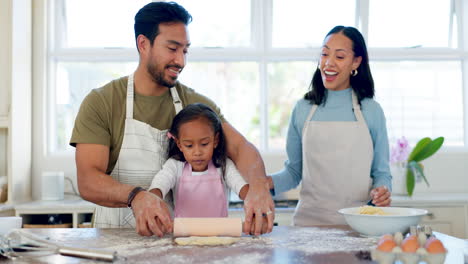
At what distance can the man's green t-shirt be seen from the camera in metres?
1.78

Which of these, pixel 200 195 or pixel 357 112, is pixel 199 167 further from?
pixel 357 112

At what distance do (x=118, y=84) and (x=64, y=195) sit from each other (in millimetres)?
2055

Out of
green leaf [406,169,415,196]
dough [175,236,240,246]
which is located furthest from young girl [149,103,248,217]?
green leaf [406,169,415,196]

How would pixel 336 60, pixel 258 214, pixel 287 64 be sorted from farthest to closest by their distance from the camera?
pixel 287 64, pixel 336 60, pixel 258 214

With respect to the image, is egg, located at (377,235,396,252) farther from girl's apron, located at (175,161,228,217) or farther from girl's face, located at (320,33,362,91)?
girl's face, located at (320,33,362,91)

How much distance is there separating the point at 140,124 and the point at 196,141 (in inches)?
8.4

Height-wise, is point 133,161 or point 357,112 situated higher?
point 357,112

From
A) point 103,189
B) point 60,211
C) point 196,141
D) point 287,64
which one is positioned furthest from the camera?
point 287,64

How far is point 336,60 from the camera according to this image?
2139mm

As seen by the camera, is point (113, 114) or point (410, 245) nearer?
point (410, 245)

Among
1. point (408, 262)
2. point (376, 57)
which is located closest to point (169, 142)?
point (408, 262)

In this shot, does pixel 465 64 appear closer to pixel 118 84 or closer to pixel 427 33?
pixel 427 33

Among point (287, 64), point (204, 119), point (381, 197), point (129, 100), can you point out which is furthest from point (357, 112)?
point (287, 64)

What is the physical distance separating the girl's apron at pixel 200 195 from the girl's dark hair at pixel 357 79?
621mm
